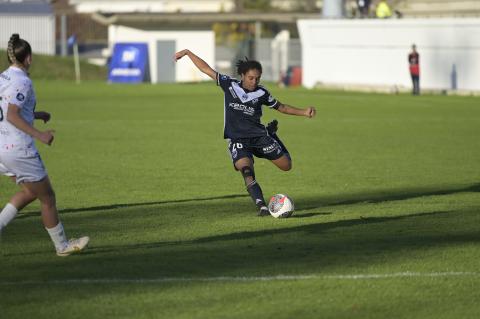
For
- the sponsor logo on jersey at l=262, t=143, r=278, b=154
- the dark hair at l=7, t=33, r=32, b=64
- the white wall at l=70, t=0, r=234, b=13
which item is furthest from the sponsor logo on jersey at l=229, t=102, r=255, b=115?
the white wall at l=70, t=0, r=234, b=13

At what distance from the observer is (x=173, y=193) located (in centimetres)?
1628

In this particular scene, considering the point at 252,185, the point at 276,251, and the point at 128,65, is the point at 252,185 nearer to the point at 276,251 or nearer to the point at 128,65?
the point at 276,251

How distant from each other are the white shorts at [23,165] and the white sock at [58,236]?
1.57 ft

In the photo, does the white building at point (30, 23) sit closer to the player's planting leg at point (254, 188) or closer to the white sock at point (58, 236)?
the player's planting leg at point (254, 188)

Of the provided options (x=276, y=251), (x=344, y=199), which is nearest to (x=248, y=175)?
(x=344, y=199)

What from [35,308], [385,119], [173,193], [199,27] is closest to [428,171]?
[173,193]

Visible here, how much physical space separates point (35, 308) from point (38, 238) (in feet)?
11.5

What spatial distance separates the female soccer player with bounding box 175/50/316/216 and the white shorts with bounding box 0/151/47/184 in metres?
3.99

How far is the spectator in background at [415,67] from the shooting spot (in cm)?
4693

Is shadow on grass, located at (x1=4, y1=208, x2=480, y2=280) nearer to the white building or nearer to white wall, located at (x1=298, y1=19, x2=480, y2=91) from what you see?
white wall, located at (x1=298, y1=19, x2=480, y2=91)

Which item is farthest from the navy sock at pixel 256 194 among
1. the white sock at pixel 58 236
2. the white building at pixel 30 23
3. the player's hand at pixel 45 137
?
the white building at pixel 30 23

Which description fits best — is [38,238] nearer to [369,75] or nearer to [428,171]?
[428,171]

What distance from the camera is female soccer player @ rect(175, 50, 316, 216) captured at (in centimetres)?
1362

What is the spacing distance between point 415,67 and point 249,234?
36074mm
